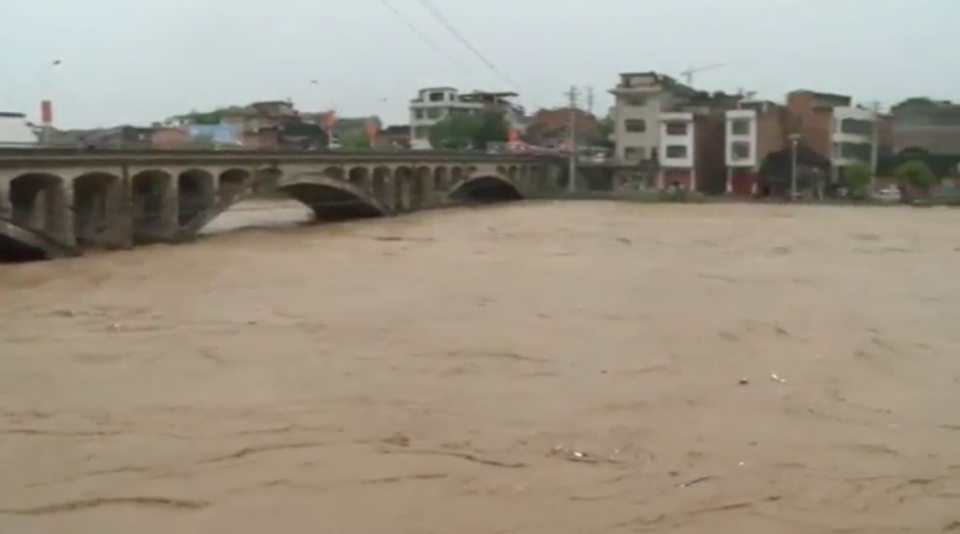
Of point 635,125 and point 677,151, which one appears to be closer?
point 677,151

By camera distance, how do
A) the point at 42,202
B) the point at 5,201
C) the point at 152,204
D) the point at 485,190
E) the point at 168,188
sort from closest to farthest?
the point at 5,201
the point at 42,202
the point at 168,188
the point at 152,204
the point at 485,190

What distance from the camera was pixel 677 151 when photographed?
5816 centimetres

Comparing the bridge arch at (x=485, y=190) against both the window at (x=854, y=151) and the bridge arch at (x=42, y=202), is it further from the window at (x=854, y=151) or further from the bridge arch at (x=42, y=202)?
the bridge arch at (x=42, y=202)

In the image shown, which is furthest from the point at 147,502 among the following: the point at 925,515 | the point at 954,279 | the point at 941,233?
the point at 941,233

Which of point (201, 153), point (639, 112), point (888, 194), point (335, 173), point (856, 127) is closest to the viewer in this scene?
point (201, 153)

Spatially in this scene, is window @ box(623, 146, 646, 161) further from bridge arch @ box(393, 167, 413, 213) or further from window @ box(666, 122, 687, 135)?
bridge arch @ box(393, 167, 413, 213)

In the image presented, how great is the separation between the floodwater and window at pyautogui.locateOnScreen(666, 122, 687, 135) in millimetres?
34804

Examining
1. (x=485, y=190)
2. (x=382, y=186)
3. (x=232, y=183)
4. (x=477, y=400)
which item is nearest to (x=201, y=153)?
(x=232, y=183)

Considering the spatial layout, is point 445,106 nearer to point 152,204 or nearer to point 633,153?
point 633,153

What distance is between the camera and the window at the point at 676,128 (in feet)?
190

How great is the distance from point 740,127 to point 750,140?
993 mm

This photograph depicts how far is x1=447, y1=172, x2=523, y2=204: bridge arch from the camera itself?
1993 inches

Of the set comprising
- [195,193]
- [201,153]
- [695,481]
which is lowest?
[695,481]

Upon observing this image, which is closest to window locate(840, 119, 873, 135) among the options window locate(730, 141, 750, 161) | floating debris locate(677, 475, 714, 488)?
window locate(730, 141, 750, 161)
